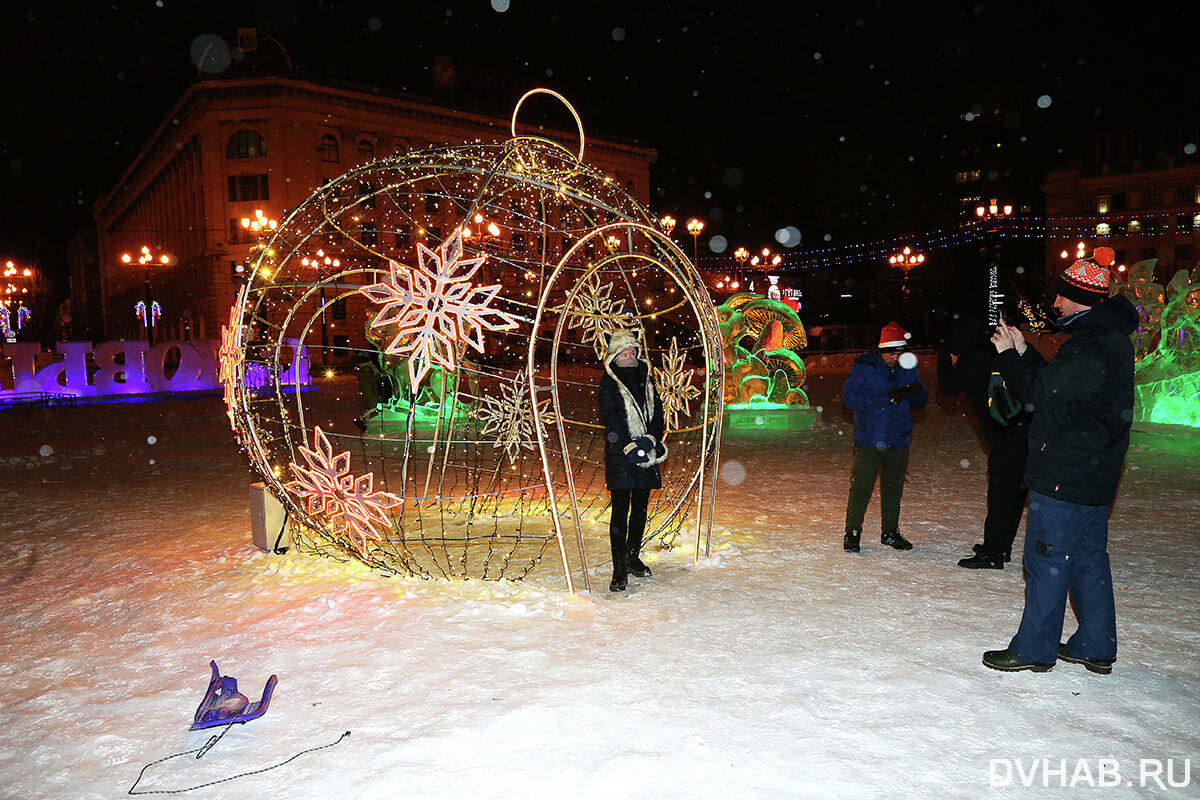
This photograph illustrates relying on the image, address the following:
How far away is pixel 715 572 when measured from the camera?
5387mm

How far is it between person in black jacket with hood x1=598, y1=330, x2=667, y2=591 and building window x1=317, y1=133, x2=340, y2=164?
39.4 meters

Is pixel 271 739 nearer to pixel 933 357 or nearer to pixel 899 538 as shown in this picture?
pixel 899 538

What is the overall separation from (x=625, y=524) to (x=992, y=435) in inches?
100

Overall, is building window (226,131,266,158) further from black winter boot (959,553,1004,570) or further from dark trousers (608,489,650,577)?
black winter boot (959,553,1004,570)

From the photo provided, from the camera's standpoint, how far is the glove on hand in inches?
195

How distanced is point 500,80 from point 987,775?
4881 cm

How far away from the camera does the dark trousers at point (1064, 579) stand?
3.56 m

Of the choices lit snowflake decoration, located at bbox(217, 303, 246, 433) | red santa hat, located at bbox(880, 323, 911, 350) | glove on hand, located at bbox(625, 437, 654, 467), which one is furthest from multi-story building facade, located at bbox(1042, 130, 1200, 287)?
lit snowflake decoration, located at bbox(217, 303, 246, 433)

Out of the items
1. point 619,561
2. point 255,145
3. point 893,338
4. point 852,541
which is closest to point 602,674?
point 619,561

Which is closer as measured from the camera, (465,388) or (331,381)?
(465,388)

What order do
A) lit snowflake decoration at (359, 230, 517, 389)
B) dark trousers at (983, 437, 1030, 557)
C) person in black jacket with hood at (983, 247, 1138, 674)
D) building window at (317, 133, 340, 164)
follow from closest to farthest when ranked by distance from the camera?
person in black jacket with hood at (983, 247, 1138, 674) → lit snowflake decoration at (359, 230, 517, 389) → dark trousers at (983, 437, 1030, 557) → building window at (317, 133, 340, 164)

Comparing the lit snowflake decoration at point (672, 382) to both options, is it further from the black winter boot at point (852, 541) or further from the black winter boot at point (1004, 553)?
the black winter boot at point (1004, 553)

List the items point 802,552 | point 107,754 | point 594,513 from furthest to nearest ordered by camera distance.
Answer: point 594,513
point 802,552
point 107,754

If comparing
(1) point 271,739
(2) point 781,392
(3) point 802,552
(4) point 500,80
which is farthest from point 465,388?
(4) point 500,80
